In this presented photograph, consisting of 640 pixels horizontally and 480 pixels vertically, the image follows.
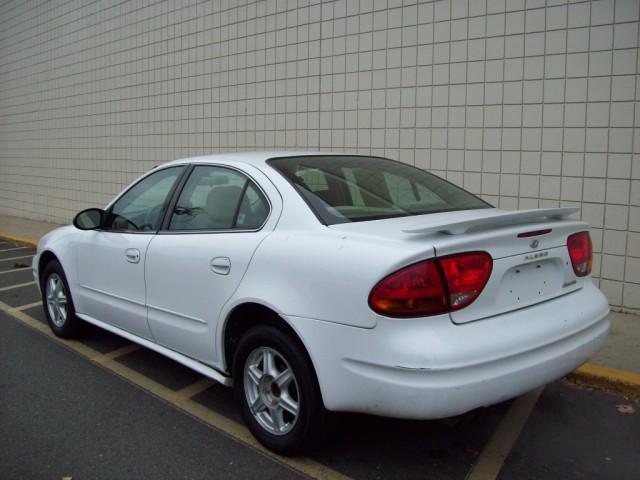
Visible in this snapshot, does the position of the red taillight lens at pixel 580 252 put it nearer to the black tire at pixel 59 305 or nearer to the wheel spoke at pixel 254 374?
the wheel spoke at pixel 254 374

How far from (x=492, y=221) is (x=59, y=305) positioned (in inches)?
155

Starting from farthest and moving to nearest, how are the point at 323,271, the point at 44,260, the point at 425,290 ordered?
the point at 44,260 < the point at 323,271 < the point at 425,290

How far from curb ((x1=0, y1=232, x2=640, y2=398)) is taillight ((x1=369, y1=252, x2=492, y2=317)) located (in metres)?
1.95

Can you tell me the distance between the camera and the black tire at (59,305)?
16.6 ft

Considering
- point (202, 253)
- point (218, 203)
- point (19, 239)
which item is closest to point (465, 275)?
point (202, 253)

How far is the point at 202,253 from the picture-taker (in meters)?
3.54

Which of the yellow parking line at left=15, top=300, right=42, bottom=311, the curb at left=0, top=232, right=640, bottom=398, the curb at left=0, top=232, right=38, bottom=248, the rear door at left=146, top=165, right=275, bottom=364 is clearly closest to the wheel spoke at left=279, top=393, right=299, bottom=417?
the rear door at left=146, top=165, right=275, bottom=364

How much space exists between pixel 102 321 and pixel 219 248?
175 centimetres

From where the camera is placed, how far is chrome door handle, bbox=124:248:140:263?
4.07 metres

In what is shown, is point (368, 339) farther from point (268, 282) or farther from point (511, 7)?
point (511, 7)

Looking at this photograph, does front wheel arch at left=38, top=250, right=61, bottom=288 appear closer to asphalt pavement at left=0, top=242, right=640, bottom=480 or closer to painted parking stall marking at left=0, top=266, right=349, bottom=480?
painted parking stall marking at left=0, top=266, right=349, bottom=480

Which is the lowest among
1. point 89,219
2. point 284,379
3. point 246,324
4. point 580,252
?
point 284,379

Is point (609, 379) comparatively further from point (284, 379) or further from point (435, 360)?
point (284, 379)

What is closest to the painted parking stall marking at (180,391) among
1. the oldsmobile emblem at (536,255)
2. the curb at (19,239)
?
the oldsmobile emblem at (536,255)
